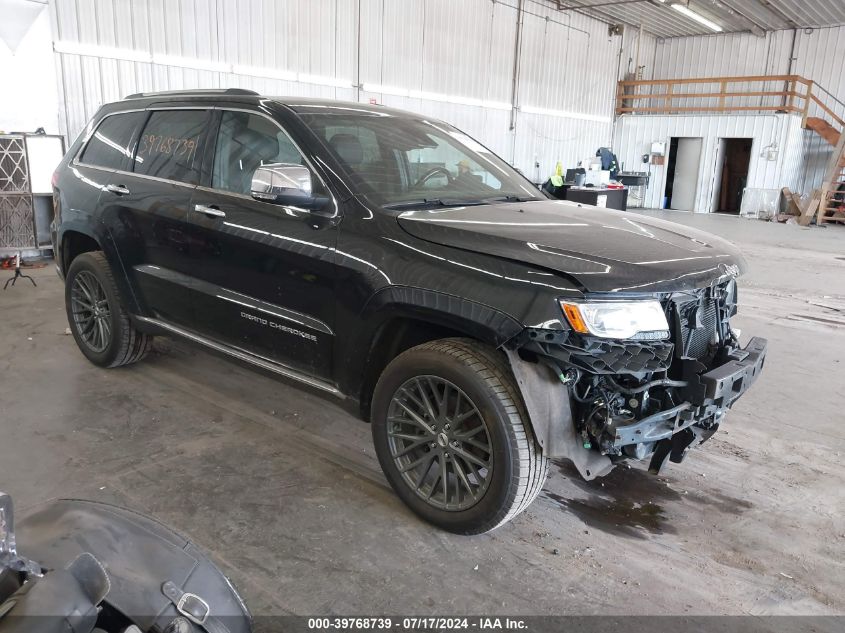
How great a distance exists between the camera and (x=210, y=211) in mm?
3199

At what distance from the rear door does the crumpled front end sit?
2064 millimetres

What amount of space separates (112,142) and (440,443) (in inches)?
116

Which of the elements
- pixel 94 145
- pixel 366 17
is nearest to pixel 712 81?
pixel 366 17

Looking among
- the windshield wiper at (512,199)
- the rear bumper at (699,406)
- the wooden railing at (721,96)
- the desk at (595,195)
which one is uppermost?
the wooden railing at (721,96)

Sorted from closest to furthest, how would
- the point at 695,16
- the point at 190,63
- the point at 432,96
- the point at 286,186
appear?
the point at 286,186 → the point at 190,63 → the point at 432,96 → the point at 695,16

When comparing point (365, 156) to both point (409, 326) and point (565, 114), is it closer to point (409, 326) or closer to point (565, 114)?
point (409, 326)

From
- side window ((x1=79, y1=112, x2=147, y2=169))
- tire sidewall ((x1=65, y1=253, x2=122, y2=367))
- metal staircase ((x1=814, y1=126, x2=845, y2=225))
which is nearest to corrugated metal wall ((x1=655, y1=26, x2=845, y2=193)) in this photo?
metal staircase ((x1=814, y1=126, x2=845, y2=225))

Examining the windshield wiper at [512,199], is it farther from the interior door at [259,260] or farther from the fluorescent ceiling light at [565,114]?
the fluorescent ceiling light at [565,114]

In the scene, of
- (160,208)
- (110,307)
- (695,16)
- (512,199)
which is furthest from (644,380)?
(695,16)

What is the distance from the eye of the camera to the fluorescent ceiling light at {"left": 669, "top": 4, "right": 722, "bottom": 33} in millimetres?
17297

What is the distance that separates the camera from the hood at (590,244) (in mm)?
2229

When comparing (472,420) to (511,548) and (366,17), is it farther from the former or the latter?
(366,17)

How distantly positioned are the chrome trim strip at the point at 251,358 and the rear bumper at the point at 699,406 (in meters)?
1.27

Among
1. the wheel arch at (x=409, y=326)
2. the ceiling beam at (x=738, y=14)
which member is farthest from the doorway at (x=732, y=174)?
the wheel arch at (x=409, y=326)
